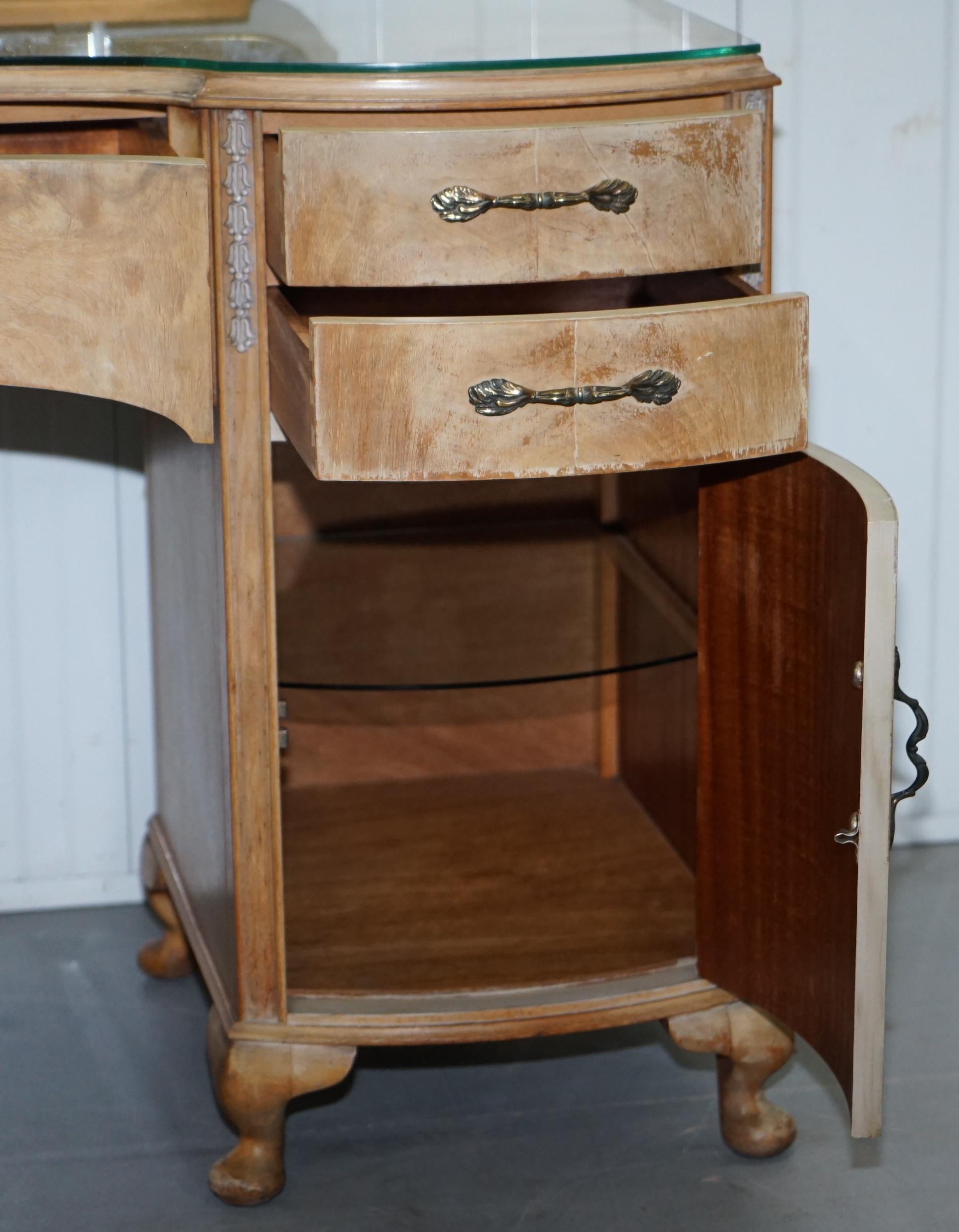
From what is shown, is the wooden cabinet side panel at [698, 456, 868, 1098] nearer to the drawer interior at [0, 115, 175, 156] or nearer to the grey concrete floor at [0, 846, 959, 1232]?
the grey concrete floor at [0, 846, 959, 1232]

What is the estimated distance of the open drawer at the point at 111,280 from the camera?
1.18m

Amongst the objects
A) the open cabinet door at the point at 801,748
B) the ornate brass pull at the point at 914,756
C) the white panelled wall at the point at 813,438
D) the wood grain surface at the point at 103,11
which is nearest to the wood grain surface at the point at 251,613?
the wood grain surface at the point at 103,11

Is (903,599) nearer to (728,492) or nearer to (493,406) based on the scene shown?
(728,492)

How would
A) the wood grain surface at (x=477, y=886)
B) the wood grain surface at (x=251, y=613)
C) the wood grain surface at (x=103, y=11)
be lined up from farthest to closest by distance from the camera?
the wood grain surface at (x=477, y=886), the wood grain surface at (x=103, y=11), the wood grain surface at (x=251, y=613)

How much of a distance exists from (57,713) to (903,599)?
3.25 ft

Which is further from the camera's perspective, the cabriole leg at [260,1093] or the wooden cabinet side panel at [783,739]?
the cabriole leg at [260,1093]

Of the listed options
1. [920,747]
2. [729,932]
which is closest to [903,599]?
[920,747]

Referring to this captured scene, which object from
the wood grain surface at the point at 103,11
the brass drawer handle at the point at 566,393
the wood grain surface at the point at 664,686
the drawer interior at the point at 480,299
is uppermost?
the wood grain surface at the point at 103,11

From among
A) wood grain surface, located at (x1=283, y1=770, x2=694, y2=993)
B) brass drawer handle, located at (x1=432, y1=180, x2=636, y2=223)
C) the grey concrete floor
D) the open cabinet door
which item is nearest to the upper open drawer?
brass drawer handle, located at (x1=432, y1=180, x2=636, y2=223)

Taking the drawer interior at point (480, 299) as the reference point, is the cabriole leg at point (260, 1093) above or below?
below

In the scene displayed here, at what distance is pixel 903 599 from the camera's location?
6.68ft

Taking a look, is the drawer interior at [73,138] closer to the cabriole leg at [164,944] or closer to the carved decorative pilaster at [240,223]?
the carved decorative pilaster at [240,223]

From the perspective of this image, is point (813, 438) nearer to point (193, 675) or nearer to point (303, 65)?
point (193, 675)

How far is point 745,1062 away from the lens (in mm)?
1479
